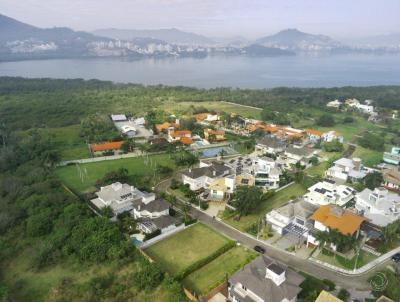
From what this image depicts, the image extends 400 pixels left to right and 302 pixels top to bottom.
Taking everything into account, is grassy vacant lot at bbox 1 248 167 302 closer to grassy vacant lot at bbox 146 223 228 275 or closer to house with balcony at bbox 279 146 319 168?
grassy vacant lot at bbox 146 223 228 275

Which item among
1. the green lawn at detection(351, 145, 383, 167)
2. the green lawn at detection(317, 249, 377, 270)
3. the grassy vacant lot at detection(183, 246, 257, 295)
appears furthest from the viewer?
the green lawn at detection(351, 145, 383, 167)

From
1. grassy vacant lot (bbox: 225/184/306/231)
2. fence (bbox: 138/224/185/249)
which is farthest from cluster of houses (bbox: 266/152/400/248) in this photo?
fence (bbox: 138/224/185/249)

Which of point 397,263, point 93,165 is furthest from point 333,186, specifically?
point 93,165

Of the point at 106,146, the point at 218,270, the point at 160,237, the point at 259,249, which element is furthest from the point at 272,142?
the point at 218,270

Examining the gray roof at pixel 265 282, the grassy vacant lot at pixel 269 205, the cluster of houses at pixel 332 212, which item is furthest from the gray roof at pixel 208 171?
the gray roof at pixel 265 282

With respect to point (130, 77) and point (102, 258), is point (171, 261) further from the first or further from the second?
point (130, 77)

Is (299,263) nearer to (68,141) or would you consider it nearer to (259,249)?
(259,249)

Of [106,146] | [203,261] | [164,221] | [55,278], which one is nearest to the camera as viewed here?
[55,278]
